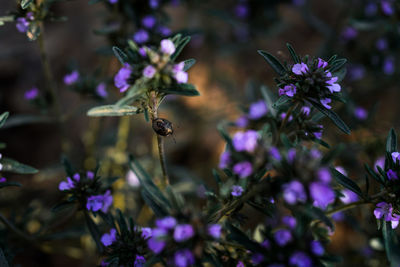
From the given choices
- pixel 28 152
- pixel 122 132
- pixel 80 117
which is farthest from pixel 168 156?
pixel 28 152

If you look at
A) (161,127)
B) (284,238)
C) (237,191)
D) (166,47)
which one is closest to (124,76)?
(166,47)

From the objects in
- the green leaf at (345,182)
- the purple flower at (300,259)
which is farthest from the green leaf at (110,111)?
the green leaf at (345,182)

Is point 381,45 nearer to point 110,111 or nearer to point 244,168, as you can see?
point 244,168

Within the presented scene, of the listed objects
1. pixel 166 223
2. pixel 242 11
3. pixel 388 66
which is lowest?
pixel 166 223

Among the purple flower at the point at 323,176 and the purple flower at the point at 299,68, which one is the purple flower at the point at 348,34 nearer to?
the purple flower at the point at 299,68

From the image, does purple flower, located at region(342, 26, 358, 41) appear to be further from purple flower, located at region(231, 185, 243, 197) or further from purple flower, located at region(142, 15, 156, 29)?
purple flower, located at region(231, 185, 243, 197)

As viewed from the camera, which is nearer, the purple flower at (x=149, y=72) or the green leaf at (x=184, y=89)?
the purple flower at (x=149, y=72)
